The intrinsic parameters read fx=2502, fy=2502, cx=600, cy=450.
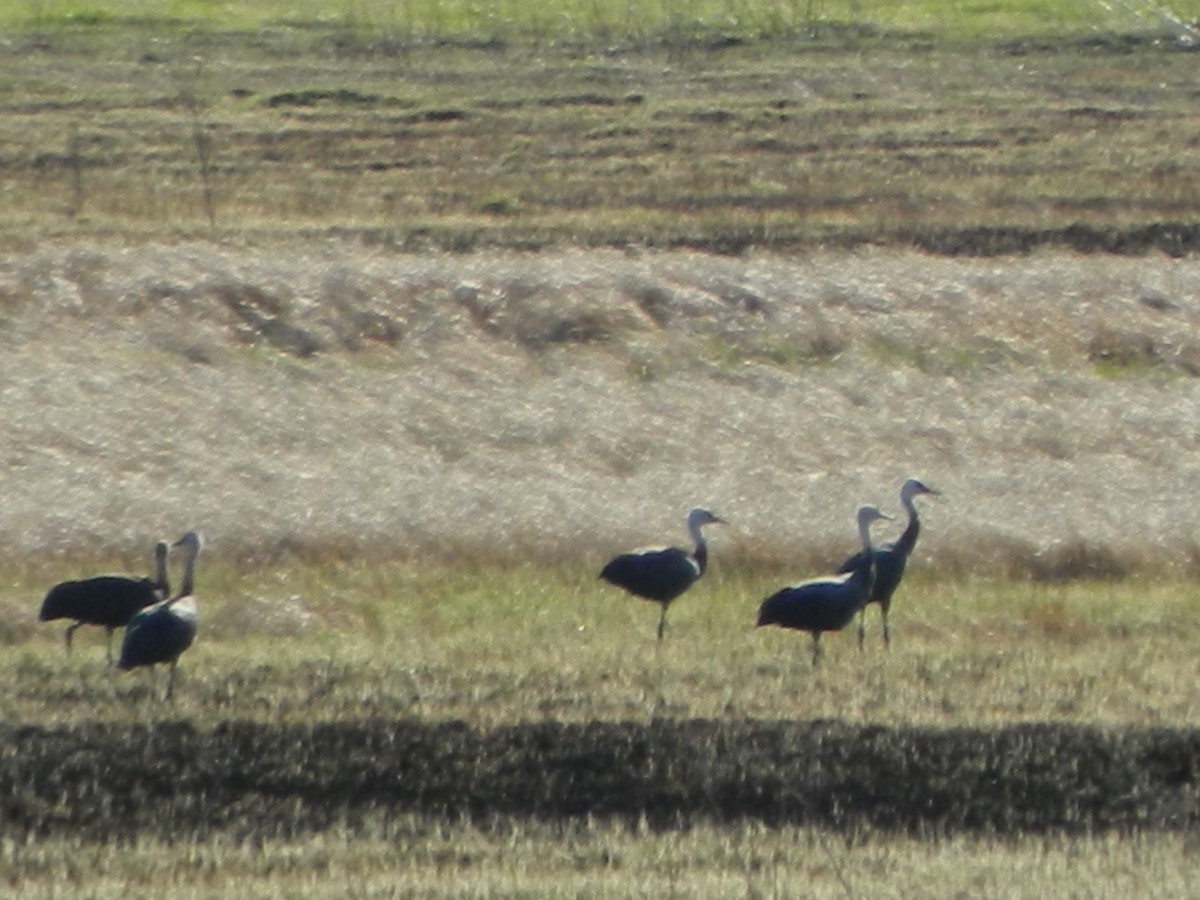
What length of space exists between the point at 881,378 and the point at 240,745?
14317 mm

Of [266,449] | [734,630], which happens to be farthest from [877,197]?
[734,630]

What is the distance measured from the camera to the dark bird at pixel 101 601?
1644cm

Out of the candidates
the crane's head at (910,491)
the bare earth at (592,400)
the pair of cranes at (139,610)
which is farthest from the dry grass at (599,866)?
the bare earth at (592,400)

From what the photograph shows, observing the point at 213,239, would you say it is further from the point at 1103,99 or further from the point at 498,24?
the point at 498,24

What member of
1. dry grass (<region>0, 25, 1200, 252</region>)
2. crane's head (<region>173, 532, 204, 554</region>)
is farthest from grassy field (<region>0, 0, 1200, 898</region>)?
crane's head (<region>173, 532, 204, 554</region>)

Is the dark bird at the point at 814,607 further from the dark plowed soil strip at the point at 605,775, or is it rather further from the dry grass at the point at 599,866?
the dry grass at the point at 599,866

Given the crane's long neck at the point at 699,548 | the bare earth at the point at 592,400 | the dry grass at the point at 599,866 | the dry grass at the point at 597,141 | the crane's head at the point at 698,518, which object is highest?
the dry grass at the point at 599,866

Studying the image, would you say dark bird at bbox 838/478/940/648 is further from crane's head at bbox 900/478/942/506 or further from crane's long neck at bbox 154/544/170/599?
crane's long neck at bbox 154/544/170/599

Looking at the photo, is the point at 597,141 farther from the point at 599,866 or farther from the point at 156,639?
the point at 599,866

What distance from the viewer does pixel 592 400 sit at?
25109 millimetres

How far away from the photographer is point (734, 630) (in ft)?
59.5

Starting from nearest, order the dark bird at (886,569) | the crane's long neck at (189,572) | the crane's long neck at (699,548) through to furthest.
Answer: the crane's long neck at (189,572) → the dark bird at (886,569) → the crane's long neck at (699,548)

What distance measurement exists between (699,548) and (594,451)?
4.87 m

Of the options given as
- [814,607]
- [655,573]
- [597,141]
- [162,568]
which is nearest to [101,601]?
[162,568]
